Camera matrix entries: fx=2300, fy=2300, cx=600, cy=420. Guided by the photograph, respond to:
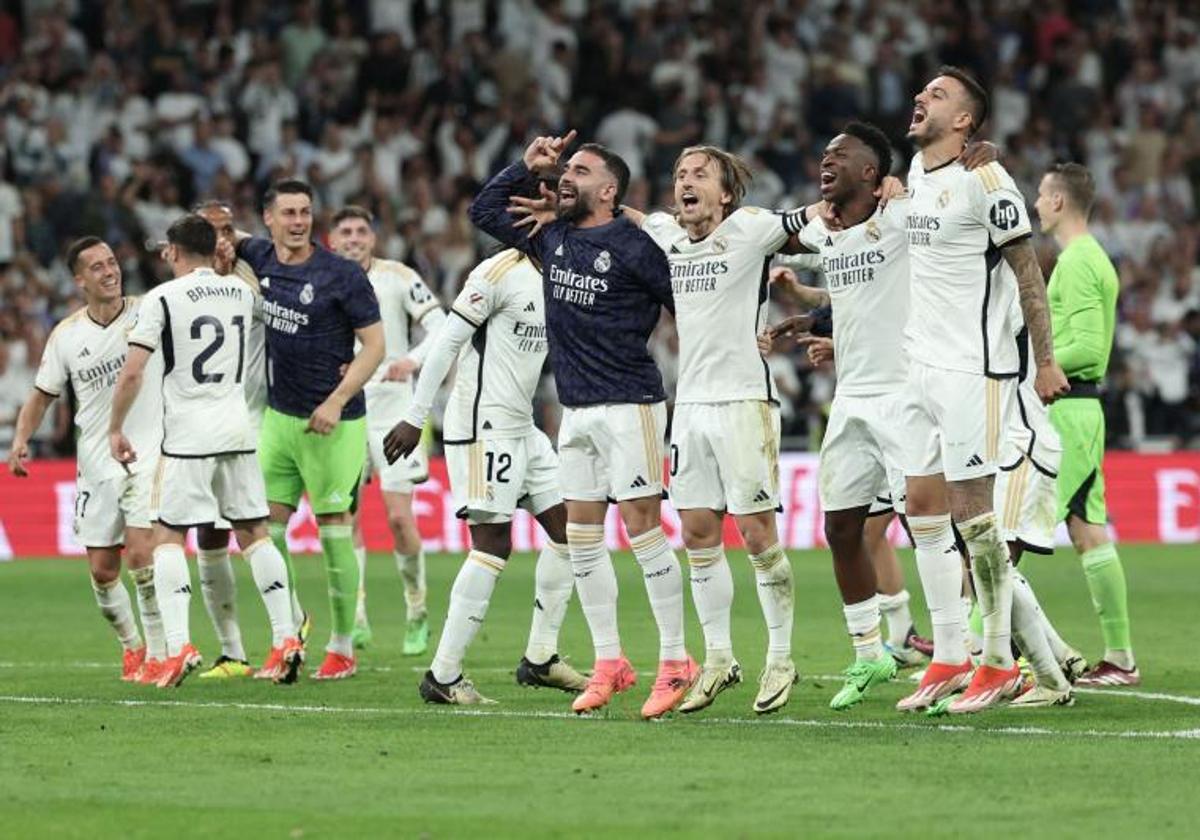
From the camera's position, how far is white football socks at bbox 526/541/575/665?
1243cm

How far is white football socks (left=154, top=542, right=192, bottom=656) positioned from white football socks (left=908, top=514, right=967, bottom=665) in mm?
4505

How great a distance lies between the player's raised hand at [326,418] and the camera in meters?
12.9

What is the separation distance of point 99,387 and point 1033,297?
605 centimetres

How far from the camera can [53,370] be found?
13.9m

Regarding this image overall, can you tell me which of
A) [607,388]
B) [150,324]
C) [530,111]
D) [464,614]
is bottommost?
[464,614]

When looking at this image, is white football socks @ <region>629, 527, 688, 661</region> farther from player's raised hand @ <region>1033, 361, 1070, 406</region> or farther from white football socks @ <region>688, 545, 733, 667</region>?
player's raised hand @ <region>1033, 361, 1070, 406</region>

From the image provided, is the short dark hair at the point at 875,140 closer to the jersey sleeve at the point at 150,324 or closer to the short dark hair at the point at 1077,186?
the short dark hair at the point at 1077,186

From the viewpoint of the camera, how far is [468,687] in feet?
38.2

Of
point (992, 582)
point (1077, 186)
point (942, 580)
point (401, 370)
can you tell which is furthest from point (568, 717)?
point (401, 370)

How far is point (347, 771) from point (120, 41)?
66.9 feet

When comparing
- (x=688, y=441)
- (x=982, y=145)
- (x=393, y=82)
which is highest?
(x=393, y=82)

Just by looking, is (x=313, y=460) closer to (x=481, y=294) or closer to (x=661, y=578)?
(x=481, y=294)

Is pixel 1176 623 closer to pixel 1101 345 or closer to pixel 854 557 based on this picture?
pixel 1101 345

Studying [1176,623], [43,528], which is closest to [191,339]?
[1176,623]
